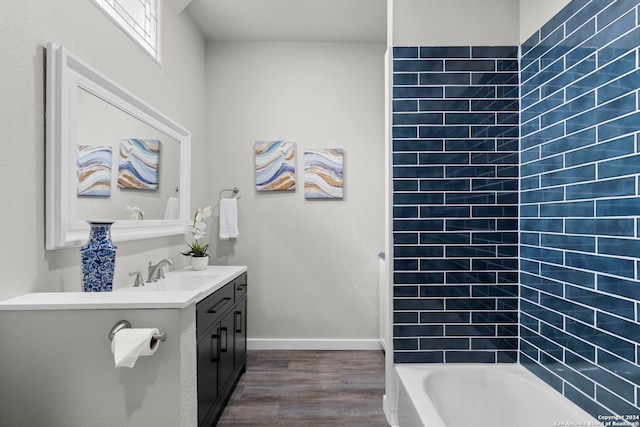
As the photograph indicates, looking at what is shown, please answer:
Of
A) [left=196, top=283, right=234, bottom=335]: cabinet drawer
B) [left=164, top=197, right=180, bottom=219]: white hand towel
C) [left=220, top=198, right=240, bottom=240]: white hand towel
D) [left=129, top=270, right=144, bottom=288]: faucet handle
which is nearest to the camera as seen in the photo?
[left=196, top=283, right=234, bottom=335]: cabinet drawer

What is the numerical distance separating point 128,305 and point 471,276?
1720 millimetres

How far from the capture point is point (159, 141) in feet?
8.86

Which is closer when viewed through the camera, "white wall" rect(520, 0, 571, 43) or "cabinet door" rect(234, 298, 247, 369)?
"white wall" rect(520, 0, 571, 43)

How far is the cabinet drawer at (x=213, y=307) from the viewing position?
Result: 205cm

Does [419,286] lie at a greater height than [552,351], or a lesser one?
greater

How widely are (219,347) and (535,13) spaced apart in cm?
252

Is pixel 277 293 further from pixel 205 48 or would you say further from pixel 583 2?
pixel 583 2

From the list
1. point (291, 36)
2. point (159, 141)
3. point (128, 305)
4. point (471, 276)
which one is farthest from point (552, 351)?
point (291, 36)

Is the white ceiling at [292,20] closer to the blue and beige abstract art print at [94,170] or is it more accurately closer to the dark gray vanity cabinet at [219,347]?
the blue and beige abstract art print at [94,170]

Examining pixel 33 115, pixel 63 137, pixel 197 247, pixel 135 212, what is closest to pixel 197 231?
pixel 197 247

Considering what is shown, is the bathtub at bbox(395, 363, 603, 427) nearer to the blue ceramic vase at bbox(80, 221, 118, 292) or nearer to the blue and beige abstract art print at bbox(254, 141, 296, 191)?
the blue ceramic vase at bbox(80, 221, 118, 292)

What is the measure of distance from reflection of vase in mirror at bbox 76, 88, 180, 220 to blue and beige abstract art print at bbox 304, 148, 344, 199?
4.15 ft

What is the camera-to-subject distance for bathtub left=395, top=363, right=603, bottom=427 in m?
1.73

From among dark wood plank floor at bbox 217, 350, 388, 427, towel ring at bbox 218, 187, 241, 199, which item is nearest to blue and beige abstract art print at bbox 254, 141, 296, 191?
towel ring at bbox 218, 187, 241, 199
